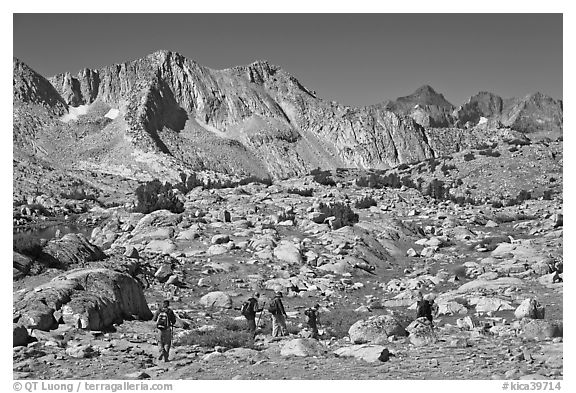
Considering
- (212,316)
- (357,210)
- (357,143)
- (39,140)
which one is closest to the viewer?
(212,316)

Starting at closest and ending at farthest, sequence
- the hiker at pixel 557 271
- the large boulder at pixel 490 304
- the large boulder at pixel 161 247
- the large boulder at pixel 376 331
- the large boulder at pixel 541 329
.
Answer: the large boulder at pixel 541 329, the large boulder at pixel 376 331, the large boulder at pixel 490 304, the hiker at pixel 557 271, the large boulder at pixel 161 247

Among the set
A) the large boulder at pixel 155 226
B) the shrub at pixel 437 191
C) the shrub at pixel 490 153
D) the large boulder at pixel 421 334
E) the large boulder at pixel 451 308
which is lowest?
the large boulder at pixel 421 334

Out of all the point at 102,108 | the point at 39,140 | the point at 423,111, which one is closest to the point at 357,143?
the point at 102,108

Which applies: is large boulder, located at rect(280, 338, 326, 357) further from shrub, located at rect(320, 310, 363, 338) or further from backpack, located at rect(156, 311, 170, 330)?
backpack, located at rect(156, 311, 170, 330)

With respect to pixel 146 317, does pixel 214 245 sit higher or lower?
higher

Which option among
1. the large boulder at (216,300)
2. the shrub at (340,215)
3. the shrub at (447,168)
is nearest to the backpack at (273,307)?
the large boulder at (216,300)

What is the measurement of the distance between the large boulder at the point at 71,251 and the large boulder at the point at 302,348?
260 inches

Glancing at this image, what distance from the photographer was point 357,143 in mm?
95375

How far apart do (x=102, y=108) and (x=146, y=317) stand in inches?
3317

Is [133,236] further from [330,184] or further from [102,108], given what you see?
[102,108]

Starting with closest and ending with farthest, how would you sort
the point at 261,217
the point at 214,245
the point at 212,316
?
the point at 212,316 < the point at 214,245 < the point at 261,217

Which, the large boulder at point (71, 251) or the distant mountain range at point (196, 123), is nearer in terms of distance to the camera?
the large boulder at point (71, 251)

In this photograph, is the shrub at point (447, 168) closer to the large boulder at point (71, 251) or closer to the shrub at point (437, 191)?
the shrub at point (437, 191)

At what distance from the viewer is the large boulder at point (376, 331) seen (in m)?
11.7
